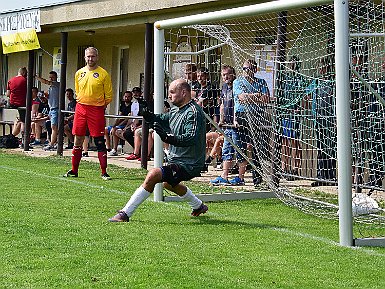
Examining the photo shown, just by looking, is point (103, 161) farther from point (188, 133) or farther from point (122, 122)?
point (122, 122)

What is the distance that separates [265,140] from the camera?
12617mm

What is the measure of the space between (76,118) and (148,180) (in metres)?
5.04

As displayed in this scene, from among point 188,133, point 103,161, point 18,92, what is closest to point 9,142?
point 18,92

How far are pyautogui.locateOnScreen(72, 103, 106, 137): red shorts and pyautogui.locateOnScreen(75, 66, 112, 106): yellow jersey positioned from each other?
9cm

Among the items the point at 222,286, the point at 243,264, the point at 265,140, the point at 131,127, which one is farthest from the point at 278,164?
the point at 131,127

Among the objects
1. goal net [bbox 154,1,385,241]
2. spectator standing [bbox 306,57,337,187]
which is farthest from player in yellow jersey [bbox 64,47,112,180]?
spectator standing [bbox 306,57,337,187]

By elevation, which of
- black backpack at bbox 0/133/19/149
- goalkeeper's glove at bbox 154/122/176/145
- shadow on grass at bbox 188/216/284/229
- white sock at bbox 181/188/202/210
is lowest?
shadow on grass at bbox 188/216/284/229

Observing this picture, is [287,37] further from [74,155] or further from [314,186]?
[74,155]

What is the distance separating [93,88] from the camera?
14.2m

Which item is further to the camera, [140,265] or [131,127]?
[131,127]

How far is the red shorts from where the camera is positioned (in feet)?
46.4

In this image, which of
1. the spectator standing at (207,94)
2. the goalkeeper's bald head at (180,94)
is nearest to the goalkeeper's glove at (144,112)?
the goalkeeper's bald head at (180,94)

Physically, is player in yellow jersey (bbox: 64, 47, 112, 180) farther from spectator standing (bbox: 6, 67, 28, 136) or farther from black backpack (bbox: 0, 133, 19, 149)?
black backpack (bbox: 0, 133, 19, 149)

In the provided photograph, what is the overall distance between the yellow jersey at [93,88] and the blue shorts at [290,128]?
3.20m
